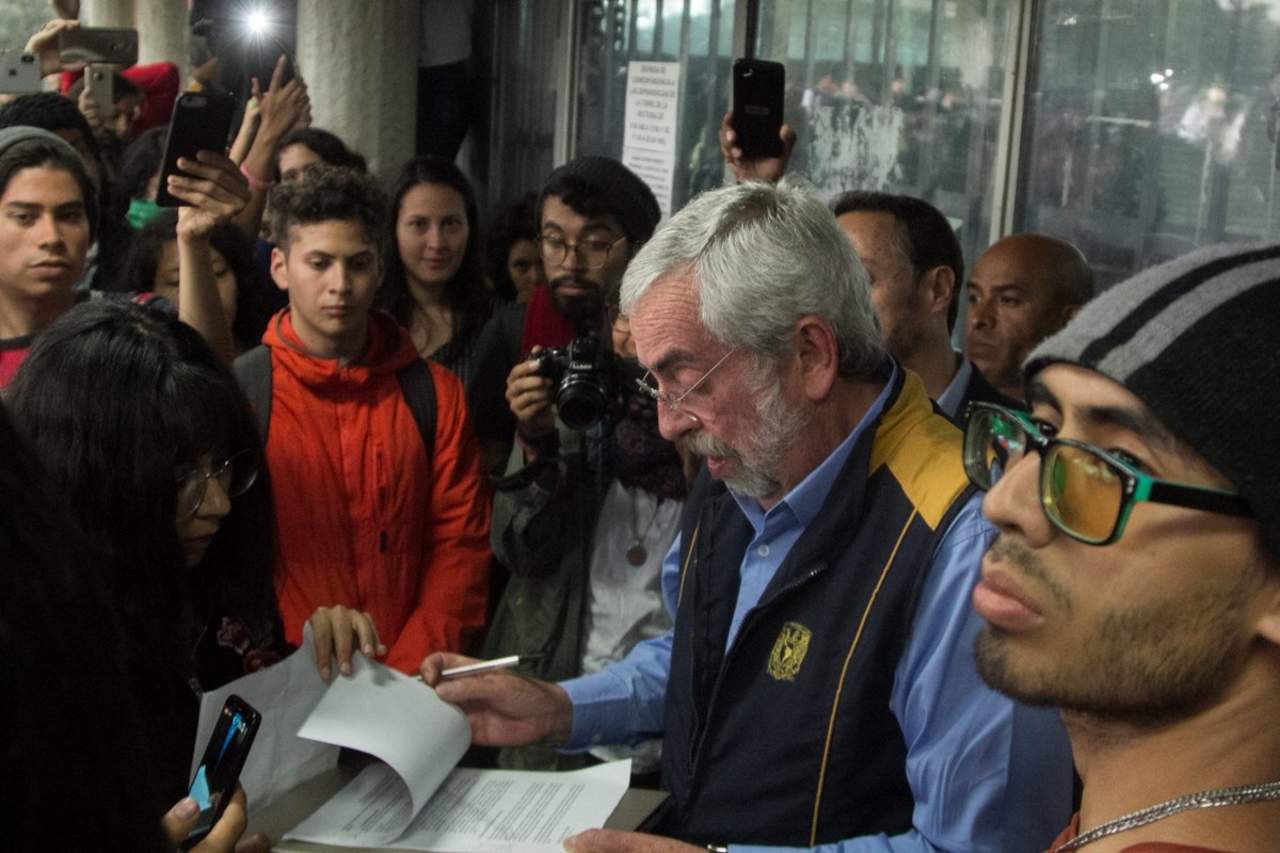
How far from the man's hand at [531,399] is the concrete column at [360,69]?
3.62 m

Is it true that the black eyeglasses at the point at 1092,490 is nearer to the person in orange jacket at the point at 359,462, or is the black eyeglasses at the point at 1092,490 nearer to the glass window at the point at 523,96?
the person in orange jacket at the point at 359,462

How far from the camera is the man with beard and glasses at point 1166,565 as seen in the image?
43.3 inches

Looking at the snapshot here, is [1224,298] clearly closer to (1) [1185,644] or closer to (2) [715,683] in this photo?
(1) [1185,644]

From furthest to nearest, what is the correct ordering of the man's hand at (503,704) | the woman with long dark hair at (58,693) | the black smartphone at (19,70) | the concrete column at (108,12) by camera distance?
the concrete column at (108,12), the black smartphone at (19,70), the man's hand at (503,704), the woman with long dark hair at (58,693)

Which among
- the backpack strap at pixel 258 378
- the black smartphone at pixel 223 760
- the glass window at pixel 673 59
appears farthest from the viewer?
the glass window at pixel 673 59

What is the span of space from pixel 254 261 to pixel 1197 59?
259 centimetres

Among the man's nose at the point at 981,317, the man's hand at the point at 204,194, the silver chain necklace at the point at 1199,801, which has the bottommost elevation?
the silver chain necklace at the point at 1199,801

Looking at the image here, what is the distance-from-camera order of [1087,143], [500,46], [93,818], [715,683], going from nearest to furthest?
1. [93,818]
2. [715,683]
3. [1087,143]
4. [500,46]

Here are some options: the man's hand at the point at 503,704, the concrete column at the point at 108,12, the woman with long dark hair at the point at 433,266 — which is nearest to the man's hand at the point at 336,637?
the man's hand at the point at 503,704

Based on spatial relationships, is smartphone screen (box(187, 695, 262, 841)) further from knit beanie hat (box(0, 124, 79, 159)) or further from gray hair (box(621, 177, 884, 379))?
knit beanie hat (box(0, 124, 79, 159))

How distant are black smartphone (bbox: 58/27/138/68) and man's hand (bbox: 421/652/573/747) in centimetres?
326

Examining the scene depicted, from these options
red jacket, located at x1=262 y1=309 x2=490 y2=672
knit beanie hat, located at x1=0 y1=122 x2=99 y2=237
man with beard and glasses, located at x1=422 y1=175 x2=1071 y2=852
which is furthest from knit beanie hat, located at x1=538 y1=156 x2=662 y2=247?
man with beard and glasses, located at x1=422 y1=175 x2=1071 y2=852

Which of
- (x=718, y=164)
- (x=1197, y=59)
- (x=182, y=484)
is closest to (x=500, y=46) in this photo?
(x=718, y=164)

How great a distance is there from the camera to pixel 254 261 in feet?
12.9
